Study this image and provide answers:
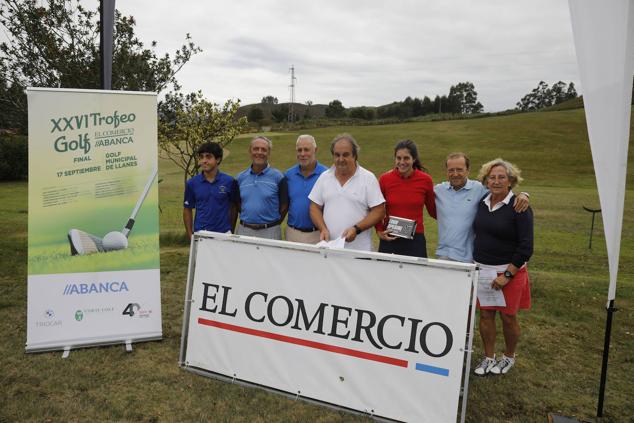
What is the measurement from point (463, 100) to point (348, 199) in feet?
383

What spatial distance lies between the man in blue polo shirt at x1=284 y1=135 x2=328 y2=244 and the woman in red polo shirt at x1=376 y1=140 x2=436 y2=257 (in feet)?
2.68

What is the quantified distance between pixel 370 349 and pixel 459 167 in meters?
1.78

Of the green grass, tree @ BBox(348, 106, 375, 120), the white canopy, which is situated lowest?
the green grass

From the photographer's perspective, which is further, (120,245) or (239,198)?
(239,198)

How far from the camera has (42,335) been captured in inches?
173

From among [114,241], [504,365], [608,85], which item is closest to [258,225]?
[114,241]

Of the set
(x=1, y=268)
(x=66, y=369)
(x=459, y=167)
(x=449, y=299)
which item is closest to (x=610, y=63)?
(x=459, y=167)

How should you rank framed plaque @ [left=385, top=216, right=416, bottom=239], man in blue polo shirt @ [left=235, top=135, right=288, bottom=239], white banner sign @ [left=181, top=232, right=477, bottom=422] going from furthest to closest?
man in blue polo shirt @ [left=235, top=135, right=288, bottom=239] → framed plaque @ [left=385, top=216, right=416, bottom=239] → white banner sign @ [left=181, top=232, right=477, bottom=422]

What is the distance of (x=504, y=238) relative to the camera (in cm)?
372

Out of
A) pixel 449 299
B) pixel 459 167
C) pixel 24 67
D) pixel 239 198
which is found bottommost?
pixel 449 299

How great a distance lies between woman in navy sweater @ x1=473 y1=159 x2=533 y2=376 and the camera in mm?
3641

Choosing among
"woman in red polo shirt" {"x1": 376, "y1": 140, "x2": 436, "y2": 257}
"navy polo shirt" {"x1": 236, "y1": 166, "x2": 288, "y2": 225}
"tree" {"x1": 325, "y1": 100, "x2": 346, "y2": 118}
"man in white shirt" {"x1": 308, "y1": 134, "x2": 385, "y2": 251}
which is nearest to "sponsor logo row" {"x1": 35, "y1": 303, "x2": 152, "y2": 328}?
"navy polo shirt" {"x1": 236, "y1": 166, "x2": 288, "y2": 225}

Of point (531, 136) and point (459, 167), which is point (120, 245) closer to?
point (459, 167)

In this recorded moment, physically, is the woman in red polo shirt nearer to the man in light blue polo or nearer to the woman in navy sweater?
the man in light blue polo
